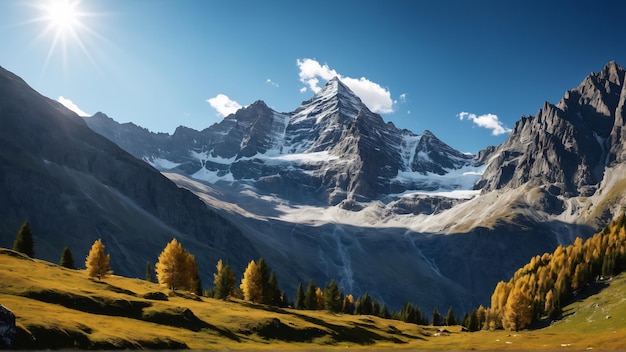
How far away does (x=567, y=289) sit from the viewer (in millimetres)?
128125

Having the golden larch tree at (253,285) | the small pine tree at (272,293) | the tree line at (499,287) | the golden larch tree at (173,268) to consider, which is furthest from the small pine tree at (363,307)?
the golden larch tree at (173,268)

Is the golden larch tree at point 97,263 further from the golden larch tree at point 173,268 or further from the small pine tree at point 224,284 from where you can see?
the small pine tree at point 224,284

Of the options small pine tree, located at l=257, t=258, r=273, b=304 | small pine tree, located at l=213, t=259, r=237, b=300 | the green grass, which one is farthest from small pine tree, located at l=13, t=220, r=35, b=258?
small pine tree, located at l=257, t=258, r=273, b=304

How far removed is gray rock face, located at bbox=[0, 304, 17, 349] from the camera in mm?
37500

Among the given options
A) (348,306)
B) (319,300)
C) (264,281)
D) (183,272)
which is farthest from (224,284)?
(348,306)

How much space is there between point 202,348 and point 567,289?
108 metres

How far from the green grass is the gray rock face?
172cm

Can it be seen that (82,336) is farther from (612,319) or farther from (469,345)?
(612,319)

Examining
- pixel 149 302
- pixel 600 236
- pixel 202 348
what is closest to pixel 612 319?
pixel 600 236

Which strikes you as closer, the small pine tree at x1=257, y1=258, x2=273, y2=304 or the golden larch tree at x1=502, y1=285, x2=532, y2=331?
the small pine tree at x1=257, y1=258, x2=273, y2=304

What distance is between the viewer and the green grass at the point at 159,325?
47875mm

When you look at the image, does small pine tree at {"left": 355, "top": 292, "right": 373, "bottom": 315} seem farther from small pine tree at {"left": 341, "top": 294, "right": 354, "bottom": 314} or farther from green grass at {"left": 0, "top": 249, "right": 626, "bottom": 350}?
green grass at {"left": 0, "top": 249, "right": 626, "bottom": 350}

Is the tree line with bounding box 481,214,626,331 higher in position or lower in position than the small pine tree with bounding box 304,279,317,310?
higher

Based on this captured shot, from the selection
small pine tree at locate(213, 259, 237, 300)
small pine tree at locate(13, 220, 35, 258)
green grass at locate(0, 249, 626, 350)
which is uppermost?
small pine tree at locate(13, 220, 35, 258)
